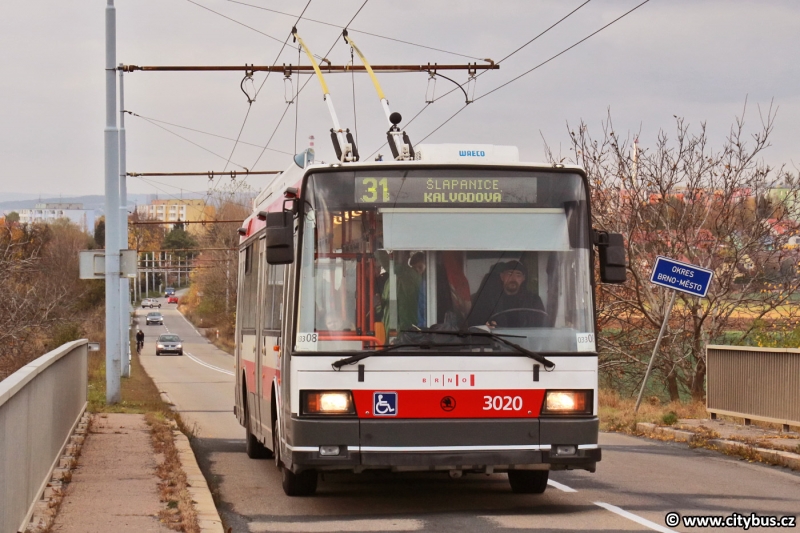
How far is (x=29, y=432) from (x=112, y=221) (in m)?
13.4

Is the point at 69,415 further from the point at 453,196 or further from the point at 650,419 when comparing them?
the point at 650,419

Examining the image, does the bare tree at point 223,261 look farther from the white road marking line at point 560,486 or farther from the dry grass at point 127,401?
the white road marking line at point 560,486

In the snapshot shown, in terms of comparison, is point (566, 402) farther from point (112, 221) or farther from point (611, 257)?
point (112, 221)

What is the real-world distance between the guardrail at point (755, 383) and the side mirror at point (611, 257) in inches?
260

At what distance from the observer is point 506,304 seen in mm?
9016

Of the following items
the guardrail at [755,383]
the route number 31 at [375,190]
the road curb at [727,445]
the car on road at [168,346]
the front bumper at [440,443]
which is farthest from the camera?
the car on road at [168,346]

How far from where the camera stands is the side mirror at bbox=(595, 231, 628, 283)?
369 inches

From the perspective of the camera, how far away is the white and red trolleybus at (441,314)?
8.80 metres

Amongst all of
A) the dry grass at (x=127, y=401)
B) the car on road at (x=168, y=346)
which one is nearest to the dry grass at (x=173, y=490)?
the dry grass at (x=127, y=401)

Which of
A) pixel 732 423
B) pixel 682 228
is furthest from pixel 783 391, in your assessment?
pixel 682 228

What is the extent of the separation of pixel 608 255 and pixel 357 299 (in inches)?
83.7

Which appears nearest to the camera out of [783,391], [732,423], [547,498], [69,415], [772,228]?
[547,498]

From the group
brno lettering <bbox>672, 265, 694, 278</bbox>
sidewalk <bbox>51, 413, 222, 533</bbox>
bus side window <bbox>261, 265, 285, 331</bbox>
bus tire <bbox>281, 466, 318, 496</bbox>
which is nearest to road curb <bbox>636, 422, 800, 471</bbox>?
brno lettering <bbox>672, 265, 694, 278</bbox>

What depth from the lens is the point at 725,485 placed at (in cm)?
1120
